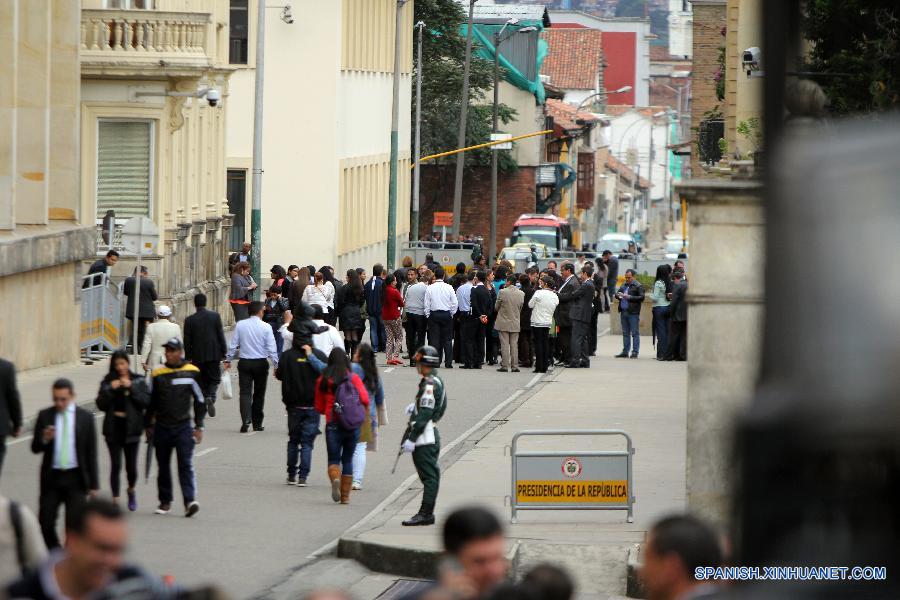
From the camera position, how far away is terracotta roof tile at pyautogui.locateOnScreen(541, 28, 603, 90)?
126 m

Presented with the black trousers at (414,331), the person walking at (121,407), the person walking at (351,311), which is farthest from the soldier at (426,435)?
the black trousers at (414,331)

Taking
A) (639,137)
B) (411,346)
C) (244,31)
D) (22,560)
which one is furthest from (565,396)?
(639,137)

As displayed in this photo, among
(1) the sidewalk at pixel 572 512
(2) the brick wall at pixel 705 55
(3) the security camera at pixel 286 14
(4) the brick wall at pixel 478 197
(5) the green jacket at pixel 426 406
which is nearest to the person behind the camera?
(1) the sidewalk at pixel 572 512

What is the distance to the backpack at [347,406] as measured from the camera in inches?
596

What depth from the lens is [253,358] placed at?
65.9 ft

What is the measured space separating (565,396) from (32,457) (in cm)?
1069

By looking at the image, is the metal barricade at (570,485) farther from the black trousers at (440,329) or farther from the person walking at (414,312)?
the person walking at (414,312)

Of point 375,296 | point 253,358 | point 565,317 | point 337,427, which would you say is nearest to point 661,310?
point 565,317

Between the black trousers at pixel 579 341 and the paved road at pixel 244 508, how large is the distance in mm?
8708

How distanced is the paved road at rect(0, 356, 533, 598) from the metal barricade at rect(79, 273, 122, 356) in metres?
5.63

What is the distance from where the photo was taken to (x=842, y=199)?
1.96 metres

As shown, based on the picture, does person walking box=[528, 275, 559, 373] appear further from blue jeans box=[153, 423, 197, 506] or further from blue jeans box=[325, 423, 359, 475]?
blue jeans box=[153, 423, 197, 506]

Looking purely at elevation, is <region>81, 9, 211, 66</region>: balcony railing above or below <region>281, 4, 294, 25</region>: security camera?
below

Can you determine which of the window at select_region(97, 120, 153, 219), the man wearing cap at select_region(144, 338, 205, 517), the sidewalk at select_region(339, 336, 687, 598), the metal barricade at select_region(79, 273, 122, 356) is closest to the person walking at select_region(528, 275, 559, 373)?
the sidewalk at select_region(339, 336, 687, 598)
